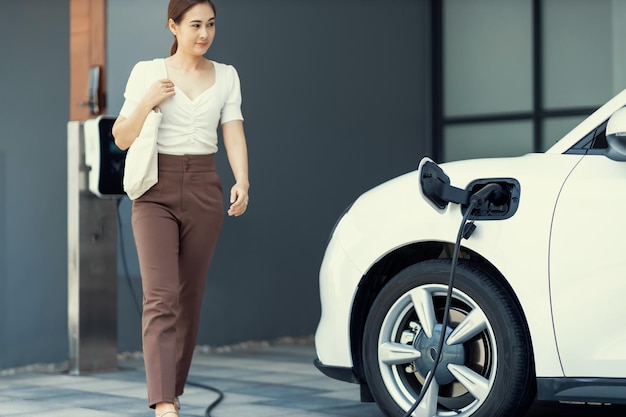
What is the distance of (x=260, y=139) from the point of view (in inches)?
348

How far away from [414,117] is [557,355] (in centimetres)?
611

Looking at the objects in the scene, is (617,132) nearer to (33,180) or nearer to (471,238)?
(471,238)

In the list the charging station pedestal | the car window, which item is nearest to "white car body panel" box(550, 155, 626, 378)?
the car window

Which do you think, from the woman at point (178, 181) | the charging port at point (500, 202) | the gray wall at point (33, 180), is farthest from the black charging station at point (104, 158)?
the charging port at point (500, 202)

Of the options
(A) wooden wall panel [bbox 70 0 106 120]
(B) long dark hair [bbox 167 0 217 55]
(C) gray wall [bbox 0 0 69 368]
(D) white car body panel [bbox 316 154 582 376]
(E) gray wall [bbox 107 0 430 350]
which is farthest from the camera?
(E) gray wall [bbox 107 0 430 350]

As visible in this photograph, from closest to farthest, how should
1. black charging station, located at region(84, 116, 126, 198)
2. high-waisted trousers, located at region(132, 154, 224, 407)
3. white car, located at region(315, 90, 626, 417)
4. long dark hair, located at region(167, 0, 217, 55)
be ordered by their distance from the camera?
white car, located at region(315, 90, 626, 417) → high-waisted trousers, located at region(132, 154, 224, 407) → long dark hair, located at region(167, 0, 217, 55) → black charging station, located at region(84, 116, 126, 198)

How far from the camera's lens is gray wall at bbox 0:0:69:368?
24.1 feet

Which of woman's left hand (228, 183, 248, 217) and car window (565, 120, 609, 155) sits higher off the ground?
car window (565, 120, 609, 155)

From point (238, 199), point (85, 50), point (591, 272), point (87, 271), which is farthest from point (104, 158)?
point (591, 272)

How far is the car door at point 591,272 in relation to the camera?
13.6 feet

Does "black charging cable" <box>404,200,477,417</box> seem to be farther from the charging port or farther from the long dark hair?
the long dark hair

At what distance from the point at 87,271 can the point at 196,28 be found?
9.44ft

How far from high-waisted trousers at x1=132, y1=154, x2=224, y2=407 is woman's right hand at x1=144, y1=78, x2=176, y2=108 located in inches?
9.1

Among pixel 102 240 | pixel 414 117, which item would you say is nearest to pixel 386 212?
pixel 102 240
